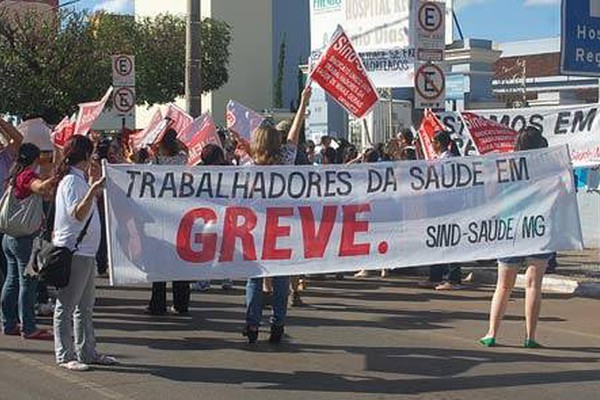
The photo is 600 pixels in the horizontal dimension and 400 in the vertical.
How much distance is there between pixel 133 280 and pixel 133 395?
93 centimetres

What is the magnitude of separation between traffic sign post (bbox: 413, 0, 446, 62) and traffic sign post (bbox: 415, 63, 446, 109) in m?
0.18

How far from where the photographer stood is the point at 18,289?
9016 millimetres

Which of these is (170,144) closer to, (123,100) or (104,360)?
(104,360)

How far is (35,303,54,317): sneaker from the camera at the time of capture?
1032 cm

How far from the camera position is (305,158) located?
30.2 feet

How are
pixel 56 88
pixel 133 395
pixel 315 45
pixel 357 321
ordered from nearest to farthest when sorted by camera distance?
pixel 133 395 < pixel 357 321 < pixel 315 45 < pixel 56 88

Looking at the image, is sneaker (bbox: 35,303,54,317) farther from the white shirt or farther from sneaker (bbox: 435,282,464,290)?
sneaker (bbox: 435,282,464,290)

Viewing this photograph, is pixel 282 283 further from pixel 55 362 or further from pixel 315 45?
pixel 315 45

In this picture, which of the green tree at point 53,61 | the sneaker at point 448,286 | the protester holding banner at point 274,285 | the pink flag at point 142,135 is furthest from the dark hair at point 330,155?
the green tree at point 53,61

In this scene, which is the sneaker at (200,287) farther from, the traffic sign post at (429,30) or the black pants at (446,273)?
the traffic sign post at (429,30)

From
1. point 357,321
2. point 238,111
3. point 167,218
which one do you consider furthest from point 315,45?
point 167,218

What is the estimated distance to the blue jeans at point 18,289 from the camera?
8.70 meters

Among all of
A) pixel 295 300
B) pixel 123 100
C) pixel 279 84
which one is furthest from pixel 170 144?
pixel 279 84

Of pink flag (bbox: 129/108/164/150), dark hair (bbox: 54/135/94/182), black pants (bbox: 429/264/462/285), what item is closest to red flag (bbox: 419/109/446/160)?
black pants (bbox: 429/264/462/285)
